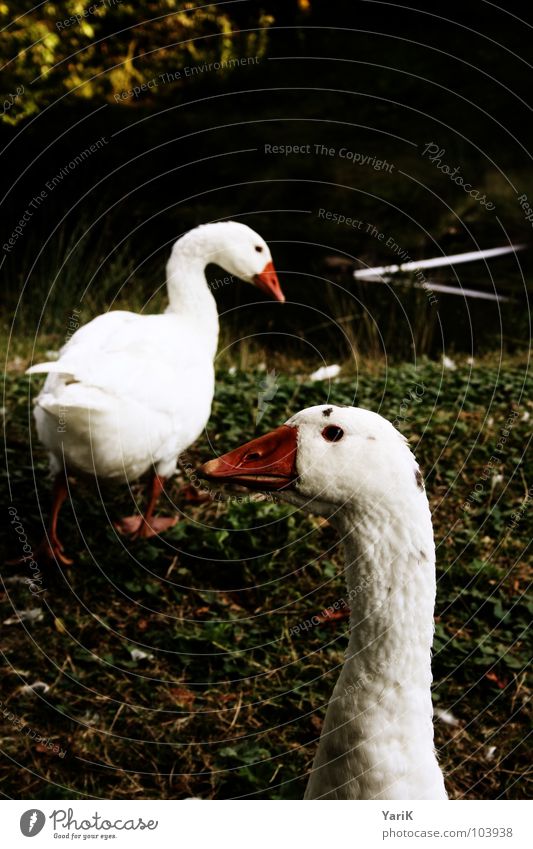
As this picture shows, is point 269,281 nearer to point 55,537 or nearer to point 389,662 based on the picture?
point 55,537

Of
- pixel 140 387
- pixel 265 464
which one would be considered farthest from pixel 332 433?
pixel 140 387

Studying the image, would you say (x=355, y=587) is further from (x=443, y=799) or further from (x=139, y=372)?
(x=139, y=372)

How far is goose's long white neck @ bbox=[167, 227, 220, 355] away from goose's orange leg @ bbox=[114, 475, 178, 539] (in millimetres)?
775

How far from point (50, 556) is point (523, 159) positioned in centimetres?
597

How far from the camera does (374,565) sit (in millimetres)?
1551

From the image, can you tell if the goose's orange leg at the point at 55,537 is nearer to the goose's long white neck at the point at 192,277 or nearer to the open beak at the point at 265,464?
the goose's long white neck at the point at 192,277

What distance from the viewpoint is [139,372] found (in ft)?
10.3

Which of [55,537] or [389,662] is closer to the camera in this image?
[389,662]

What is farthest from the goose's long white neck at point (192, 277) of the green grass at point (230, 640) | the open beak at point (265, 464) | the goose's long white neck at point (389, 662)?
the goose's long white neck at point (389, 662)

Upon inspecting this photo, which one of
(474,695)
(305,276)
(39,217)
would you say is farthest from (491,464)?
(39,217)

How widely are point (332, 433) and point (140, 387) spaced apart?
1.68 metres

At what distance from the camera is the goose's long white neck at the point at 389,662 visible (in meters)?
1.53

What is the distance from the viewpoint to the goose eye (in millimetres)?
1521

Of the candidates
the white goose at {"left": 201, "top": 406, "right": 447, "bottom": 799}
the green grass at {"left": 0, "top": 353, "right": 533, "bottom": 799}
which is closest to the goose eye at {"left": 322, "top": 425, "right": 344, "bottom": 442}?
the white goose at {"left": 201, "top": 406, "right": 447, "bottom": 799}
